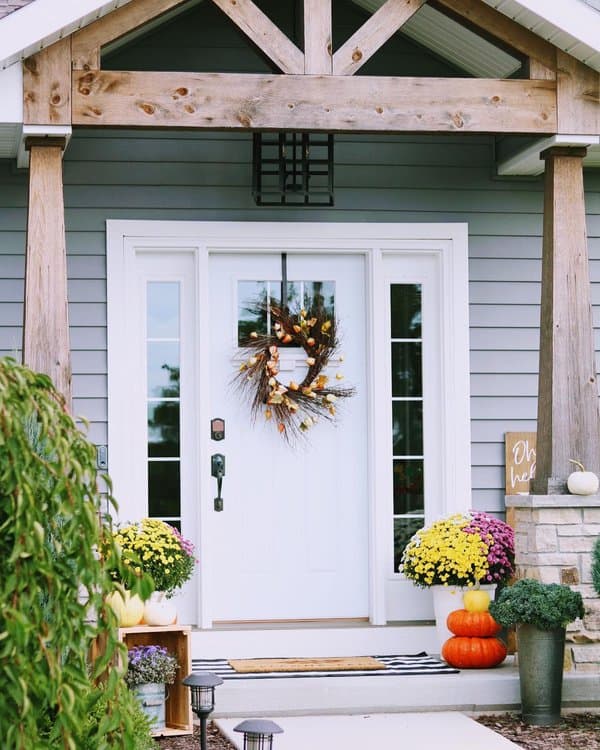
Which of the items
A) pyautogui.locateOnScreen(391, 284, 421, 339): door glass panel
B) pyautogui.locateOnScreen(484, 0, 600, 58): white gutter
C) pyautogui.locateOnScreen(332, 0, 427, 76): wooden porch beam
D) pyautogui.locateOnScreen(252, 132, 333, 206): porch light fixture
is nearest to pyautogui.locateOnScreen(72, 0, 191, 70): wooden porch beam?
Result: pyautogui.locateOnScreen(332, 0, 427, 76): wooden porch beam

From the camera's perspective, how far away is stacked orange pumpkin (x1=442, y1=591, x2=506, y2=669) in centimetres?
586

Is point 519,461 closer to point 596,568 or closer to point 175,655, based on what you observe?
point 596,568

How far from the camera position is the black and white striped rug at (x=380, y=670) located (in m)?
5.75

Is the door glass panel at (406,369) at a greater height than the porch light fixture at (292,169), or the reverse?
the porch light fixture at (292,169)

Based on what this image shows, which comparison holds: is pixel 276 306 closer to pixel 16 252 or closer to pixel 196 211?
pixel 196 211

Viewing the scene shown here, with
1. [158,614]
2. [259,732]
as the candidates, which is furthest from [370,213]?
[259,732]

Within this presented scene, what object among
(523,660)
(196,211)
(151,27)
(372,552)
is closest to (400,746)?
(523,660)

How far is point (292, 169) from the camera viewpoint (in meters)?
6.61

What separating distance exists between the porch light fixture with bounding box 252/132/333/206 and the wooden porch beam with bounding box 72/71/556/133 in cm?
83

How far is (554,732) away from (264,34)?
3.29m

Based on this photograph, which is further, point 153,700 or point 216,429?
point 216,429

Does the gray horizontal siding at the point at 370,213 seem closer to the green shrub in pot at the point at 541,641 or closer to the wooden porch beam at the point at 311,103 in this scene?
the wooden porch beam at the point at 311,103

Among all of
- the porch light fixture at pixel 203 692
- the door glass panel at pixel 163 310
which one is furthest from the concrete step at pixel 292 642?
the porch light fixture at pixel 203 692

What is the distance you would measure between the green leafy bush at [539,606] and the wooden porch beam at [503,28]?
2.38 meters
